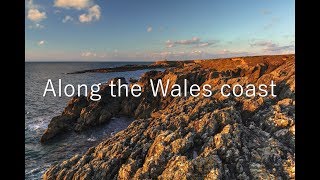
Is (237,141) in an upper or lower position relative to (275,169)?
upper

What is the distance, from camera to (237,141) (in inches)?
1065

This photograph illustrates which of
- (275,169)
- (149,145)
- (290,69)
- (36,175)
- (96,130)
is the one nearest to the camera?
(275,169)

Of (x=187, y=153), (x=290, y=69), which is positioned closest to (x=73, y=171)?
(x=187, y=153)

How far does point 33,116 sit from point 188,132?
134 feet

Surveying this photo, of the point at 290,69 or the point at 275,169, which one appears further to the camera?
the point at 290,69

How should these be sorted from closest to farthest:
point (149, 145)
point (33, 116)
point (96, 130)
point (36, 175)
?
point (149, 145) → point (36, 175) → point (96, 130) → point (33, 116)

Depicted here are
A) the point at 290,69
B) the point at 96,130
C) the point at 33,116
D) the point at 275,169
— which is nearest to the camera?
the point at 275,169
